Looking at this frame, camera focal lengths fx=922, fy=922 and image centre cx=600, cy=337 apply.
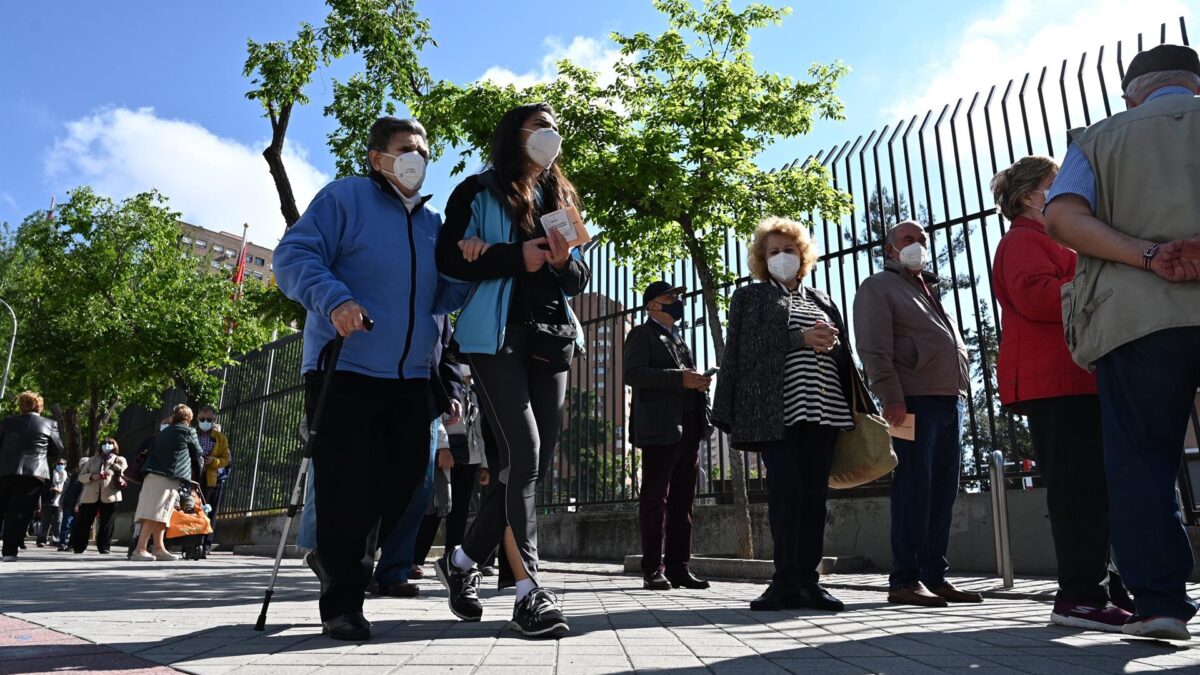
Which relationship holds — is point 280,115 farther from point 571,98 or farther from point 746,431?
point 746,431

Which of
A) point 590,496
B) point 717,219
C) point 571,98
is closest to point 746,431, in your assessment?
point 717,219

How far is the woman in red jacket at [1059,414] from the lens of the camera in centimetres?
364

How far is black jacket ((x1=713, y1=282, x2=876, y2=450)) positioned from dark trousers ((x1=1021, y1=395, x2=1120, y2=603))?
975 millimetres

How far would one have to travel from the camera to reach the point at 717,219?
28.4 feet

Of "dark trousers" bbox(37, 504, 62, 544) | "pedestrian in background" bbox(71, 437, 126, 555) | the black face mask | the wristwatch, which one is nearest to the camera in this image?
the wristwatch

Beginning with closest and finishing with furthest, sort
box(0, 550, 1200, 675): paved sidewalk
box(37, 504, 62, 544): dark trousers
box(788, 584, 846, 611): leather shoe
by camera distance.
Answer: box(0, 550, 1200, 675): paved sidewalk → box(788, 584, 846, 611): leather shoe → box(37, 504, 62, 544): dark trousers

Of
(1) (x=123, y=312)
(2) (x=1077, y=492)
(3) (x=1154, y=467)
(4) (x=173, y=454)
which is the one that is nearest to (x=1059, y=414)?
(2) (x=1077, y=492)

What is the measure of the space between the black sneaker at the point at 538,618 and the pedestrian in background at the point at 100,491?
12122mm

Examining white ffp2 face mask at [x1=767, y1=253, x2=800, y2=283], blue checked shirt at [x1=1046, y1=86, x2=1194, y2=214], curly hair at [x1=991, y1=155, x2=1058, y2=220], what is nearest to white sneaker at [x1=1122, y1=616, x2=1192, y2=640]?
blue checked shirt at [x1=1046, y1=86, x2=1194, y2=214]

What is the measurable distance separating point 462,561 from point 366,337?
97cm

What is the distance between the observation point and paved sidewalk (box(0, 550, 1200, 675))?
8.41 ft

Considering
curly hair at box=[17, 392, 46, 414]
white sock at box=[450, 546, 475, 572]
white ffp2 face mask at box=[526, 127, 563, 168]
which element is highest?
white ffp2 face mask at box=[526, 127, 563, 168]

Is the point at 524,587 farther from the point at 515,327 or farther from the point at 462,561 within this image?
the point at 515,327

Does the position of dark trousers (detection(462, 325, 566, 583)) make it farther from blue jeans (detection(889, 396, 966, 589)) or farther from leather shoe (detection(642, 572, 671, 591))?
leather shoe (detection(642, 572, 671, 591))
